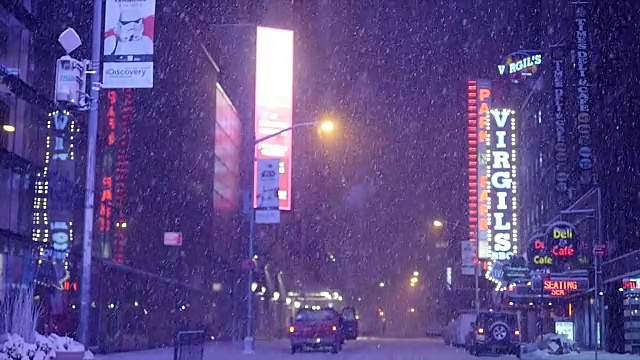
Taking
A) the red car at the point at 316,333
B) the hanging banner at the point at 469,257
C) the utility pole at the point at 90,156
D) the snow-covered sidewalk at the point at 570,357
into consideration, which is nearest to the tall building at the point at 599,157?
the snow-covered sidewalk at the point at 570,357

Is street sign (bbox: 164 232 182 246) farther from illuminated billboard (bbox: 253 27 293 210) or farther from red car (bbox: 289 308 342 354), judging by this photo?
illuminated billboard (bbox: 253 27 293 210)

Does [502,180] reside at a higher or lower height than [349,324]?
higher

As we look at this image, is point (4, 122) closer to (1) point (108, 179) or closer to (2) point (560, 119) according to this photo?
(1) point (108, 179)

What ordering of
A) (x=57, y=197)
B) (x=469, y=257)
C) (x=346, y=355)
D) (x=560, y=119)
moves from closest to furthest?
1. (x=57, y=197)
2. (x=346, y=355)
3. (x=560, y=119)
4. (x=469, y=257)

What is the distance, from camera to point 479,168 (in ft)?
177

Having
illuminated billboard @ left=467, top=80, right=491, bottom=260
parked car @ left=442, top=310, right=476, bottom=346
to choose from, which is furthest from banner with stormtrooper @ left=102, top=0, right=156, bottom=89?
illuminated billboard @ left=467, top=80, right=491, bottom=260

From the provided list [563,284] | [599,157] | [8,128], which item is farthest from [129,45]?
[599,157]

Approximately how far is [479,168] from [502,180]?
1.69m

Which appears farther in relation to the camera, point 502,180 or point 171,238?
point 502,180

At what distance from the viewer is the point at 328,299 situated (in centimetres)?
5528

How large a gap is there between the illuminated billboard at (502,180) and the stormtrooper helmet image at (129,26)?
1579 inches

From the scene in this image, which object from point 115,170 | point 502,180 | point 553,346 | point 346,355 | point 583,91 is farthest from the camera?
point 502,180

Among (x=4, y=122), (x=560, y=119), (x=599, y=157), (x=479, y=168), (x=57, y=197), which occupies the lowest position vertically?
(x=57, y=197)

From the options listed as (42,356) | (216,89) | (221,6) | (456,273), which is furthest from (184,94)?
(456,273)
